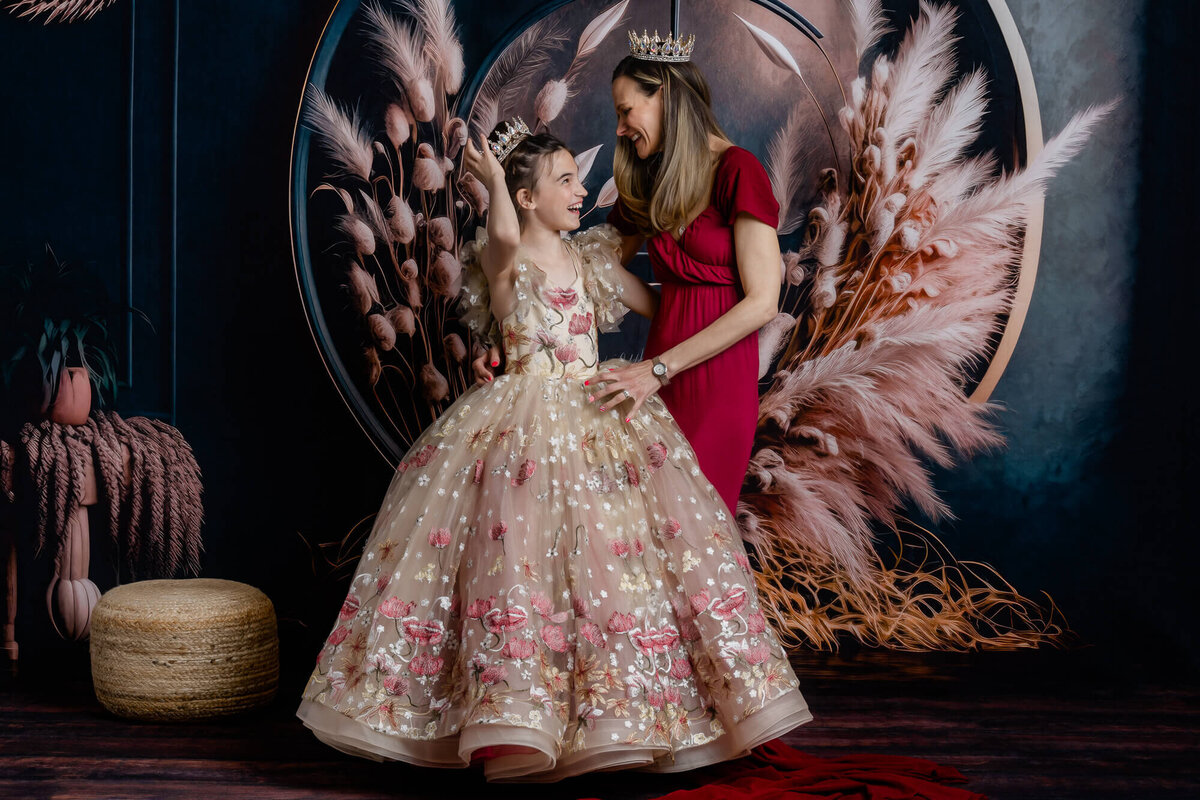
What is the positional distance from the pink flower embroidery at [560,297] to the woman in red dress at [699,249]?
229mm

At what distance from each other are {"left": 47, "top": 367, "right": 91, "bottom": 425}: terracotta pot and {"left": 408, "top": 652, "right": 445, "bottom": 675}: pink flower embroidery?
1.70 metres

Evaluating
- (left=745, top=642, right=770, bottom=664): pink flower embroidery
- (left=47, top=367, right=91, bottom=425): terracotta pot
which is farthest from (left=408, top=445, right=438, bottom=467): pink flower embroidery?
(left=47, top=367, right=91, bottom=425): terracotta pot

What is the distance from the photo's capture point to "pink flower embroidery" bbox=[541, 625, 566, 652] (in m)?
2.18

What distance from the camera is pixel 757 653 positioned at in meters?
2.26

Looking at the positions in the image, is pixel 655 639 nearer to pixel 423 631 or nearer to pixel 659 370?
pixel 423 631

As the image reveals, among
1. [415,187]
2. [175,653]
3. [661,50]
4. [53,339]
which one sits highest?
[661,50]

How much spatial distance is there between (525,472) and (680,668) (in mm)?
528

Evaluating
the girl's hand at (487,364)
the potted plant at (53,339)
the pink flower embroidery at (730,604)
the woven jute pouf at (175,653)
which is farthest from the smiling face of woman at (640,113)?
the potted plant at (53,339)

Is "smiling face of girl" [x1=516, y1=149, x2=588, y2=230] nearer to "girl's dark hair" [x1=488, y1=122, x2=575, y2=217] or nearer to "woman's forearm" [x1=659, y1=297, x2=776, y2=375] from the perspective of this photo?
"girl's dark hair" [x1=488, y1=122, x2=575, y2=217]

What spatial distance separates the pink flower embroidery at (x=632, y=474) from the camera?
92.7 inches

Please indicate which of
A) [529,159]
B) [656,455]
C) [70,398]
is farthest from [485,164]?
[70,398]

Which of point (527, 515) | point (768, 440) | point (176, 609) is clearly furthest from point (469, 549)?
point (768, 440)

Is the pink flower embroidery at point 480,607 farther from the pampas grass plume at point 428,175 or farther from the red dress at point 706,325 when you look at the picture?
the pampas grass plume at point 428,175

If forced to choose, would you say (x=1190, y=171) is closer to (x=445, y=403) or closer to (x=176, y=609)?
(x=445, y=403)
